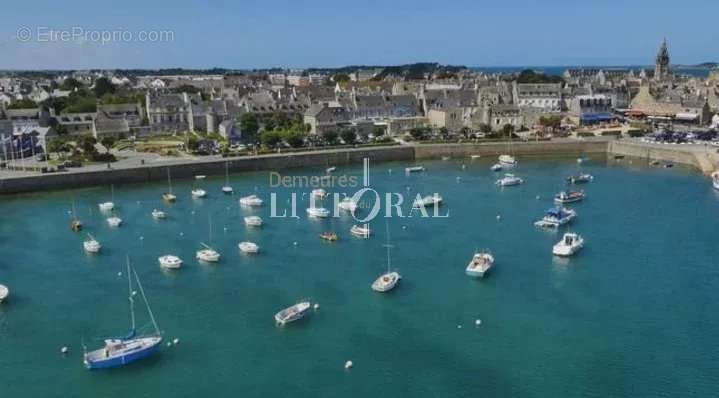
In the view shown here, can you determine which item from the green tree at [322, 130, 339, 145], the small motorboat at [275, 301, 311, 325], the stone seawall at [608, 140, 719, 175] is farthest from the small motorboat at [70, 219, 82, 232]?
the stone seawall at [608, 140, 719, 175]

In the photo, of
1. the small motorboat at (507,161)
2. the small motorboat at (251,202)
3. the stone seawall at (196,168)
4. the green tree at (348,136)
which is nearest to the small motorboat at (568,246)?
the small motorboat at (251,202)

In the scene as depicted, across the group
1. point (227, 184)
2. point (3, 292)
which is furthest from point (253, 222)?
point (3, 292)

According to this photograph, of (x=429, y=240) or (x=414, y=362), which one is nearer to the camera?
(x=414, y=362)

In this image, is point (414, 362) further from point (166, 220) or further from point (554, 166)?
point (554, 166)

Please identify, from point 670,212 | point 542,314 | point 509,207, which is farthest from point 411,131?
point 542,314

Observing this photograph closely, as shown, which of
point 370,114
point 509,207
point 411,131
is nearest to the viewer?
point 509,207

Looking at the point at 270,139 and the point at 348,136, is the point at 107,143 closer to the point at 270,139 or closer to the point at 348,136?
the point at 270,139

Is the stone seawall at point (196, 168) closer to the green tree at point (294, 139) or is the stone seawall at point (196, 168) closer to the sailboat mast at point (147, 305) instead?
the green tree at point (294, 139)
